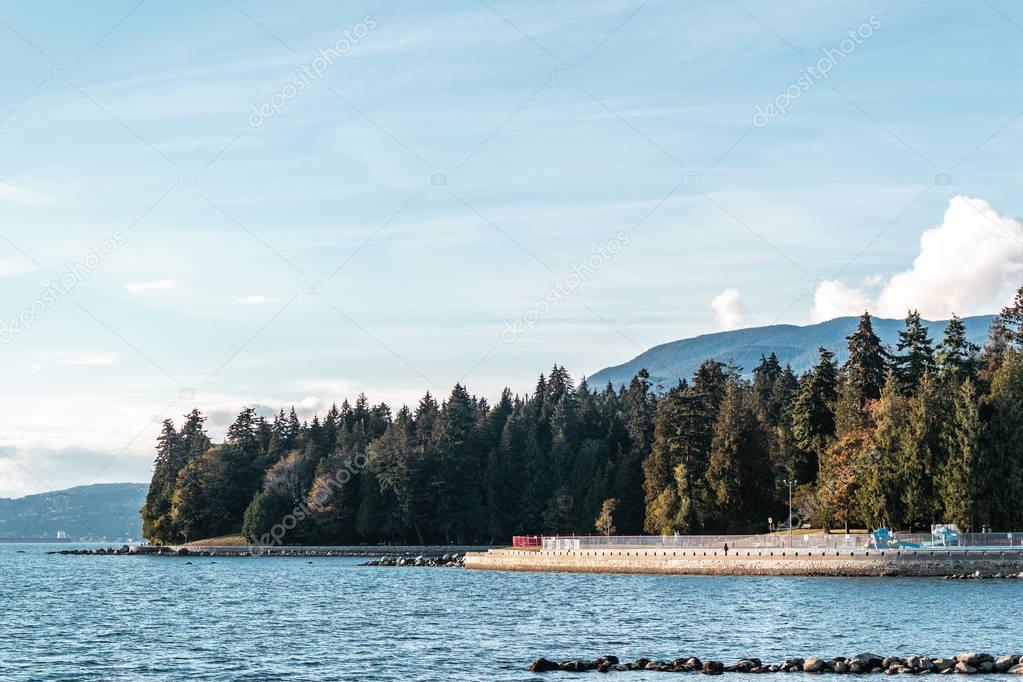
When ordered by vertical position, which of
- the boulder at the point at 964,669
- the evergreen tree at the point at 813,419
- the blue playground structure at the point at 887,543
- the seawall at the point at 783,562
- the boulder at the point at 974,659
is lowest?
the boulder at the point at 964,669

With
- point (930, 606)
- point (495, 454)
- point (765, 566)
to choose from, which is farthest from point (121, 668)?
point (495, 454)

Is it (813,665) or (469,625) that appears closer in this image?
(813,665)

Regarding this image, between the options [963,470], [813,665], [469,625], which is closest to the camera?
[813,665]

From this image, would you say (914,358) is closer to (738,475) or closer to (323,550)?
(738,475)

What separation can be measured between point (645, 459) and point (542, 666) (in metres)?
98.5

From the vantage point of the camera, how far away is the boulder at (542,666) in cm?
4184

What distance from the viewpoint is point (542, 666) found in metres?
42.0

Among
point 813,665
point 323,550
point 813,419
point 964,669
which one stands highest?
point 813,419

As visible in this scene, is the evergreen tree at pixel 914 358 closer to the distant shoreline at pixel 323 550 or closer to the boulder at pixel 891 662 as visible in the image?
the distant shoreline at pixel 323 550

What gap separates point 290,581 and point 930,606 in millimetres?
54500

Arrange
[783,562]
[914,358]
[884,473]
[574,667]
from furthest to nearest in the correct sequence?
[914,358], [884,473], [783,562], [574,667]

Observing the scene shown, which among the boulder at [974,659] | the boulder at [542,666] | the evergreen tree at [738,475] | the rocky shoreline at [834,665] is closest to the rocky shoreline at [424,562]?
the evergreen tree at [738,475]

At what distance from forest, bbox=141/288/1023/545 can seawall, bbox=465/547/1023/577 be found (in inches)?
425

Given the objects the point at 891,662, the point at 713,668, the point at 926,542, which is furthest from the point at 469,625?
the point at 926,542
